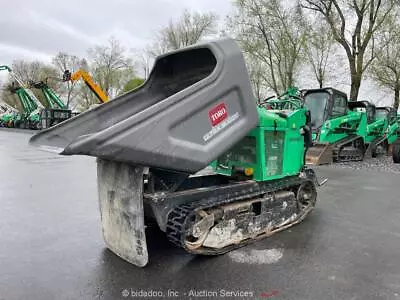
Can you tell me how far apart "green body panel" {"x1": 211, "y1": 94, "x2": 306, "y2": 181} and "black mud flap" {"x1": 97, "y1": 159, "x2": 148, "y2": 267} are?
63.8 inches

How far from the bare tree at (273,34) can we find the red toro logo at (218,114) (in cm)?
2283

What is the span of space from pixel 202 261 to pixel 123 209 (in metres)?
1.03

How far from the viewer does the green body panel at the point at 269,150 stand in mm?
4391

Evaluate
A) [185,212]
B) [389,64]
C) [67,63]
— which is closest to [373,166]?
[185,212]

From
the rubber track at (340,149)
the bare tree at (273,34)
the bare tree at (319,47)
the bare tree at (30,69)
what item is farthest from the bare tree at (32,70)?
the rubber track at (340,149)

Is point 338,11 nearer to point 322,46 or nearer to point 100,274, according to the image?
point 322,46

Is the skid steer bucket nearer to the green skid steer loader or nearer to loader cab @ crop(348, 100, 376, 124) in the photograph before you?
the green skid steer loader

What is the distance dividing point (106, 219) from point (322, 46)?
2358 centimetres

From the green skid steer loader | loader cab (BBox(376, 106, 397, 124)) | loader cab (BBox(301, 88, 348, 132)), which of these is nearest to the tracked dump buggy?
the green skid steer loader

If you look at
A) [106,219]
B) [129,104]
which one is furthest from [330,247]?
[129,104]

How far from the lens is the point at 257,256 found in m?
3.88

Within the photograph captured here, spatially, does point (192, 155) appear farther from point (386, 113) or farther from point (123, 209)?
point (386, 113)

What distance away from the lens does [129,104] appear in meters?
4.42

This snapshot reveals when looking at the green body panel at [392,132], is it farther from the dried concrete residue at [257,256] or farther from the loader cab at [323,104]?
the dried concrete residue at [257,256]
